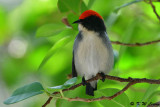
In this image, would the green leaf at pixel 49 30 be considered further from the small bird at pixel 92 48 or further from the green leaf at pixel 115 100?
the green leaf at pixel 115 100

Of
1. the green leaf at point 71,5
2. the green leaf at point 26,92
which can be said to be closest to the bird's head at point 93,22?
the green leaf at point 71,5

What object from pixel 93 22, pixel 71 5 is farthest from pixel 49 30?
pixel 93 22

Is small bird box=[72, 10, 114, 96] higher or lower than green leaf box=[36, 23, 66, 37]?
lower

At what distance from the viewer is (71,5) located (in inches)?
86.3

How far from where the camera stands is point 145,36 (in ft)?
9.63

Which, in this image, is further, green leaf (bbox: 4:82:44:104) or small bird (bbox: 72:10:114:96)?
small bird (bbox: 72:10:114:96)

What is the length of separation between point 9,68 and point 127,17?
1530 mm

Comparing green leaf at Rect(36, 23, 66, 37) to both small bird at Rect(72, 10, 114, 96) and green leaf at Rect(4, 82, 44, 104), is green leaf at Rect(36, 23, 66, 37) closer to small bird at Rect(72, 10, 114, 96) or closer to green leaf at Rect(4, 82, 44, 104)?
small bird at Rect(72, 10, 114, 96)

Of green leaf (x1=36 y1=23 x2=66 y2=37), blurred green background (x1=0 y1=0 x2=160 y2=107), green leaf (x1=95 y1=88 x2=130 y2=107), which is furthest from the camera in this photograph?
blurred green background (x1=0 y1=0 x2=160 y2=107)

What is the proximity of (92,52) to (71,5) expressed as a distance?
1.80ft

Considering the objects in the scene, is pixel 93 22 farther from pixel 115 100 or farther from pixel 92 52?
pixel 115 100

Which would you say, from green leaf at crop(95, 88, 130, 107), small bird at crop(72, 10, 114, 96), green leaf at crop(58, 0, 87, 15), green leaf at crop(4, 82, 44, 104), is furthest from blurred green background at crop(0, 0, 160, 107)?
green leaf at crop(4, 82, 44, 104)

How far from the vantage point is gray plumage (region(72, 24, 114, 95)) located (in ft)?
8.35

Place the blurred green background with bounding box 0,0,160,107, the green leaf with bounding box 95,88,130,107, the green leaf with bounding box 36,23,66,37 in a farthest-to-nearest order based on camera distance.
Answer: the blurred green background with bounding box 0,0,160,107, the green leaf with bounding box 36,23,66,37, the green leaf with bounding box 95,88,130,107
